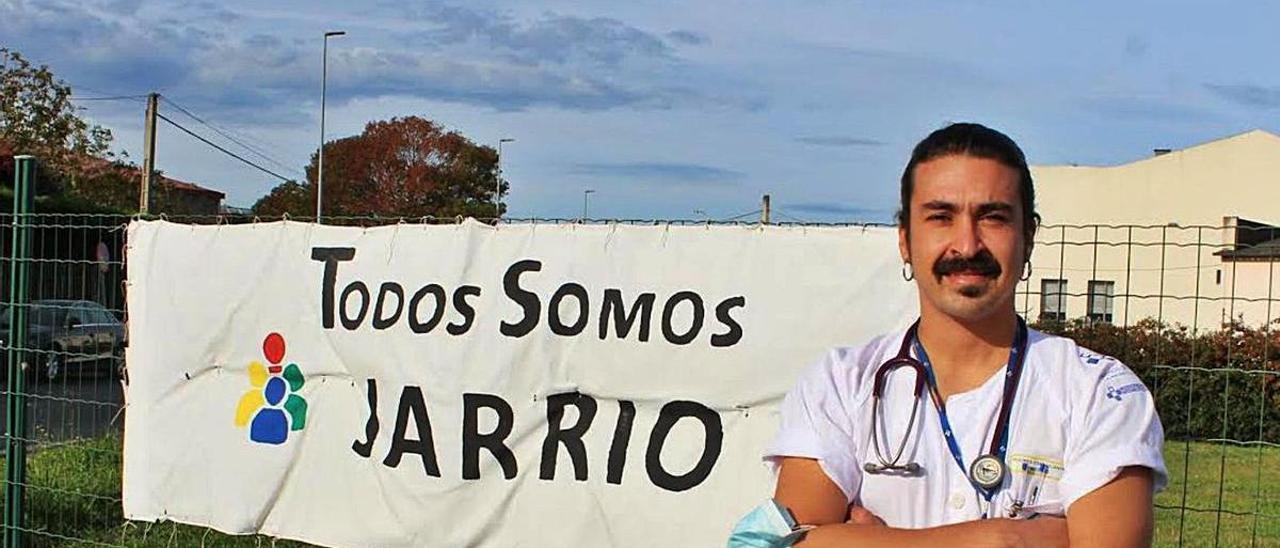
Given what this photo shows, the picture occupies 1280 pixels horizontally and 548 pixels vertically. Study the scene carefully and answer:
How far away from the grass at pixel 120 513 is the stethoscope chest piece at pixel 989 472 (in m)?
3.46

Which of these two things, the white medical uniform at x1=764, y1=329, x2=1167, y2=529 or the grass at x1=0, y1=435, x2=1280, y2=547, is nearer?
the white medical uniform at x1=764, y1=329, x2=1167, y2=529

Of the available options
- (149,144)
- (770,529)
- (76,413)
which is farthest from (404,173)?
(770,529)

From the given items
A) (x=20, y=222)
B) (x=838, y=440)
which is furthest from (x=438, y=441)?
(x=838, y=440)

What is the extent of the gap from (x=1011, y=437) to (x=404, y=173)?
4649 centimetres

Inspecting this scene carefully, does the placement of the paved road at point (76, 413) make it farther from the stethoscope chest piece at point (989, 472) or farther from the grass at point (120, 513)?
the stethoscope chest piece at point (989, 472)

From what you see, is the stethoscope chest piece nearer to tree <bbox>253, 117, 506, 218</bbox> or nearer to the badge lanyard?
the badge lanyard

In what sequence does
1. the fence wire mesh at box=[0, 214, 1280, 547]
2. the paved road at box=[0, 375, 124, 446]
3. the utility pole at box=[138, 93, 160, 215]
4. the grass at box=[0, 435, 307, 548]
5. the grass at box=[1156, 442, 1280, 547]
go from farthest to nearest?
the utility pole at box=[138, 93, 160, 215] → the paved road at box=[0, 375, 124, 446] → the grass at box=[1156, 442, 1280, 547] → the grass at box=[0, 435, 307, 548] → the fence wire mesh at box=[0, 214, 1280, 547]

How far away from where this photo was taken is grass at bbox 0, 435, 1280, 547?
21.7ft

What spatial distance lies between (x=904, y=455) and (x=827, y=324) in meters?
1.98

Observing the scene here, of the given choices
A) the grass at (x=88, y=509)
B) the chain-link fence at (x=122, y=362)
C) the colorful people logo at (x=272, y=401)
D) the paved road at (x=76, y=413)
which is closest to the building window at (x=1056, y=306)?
the chain-link fence at (x=122, y=362)

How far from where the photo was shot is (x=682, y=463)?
4.73m

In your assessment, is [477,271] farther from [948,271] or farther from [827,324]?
[948,271]

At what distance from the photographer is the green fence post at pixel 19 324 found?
20.0 ft

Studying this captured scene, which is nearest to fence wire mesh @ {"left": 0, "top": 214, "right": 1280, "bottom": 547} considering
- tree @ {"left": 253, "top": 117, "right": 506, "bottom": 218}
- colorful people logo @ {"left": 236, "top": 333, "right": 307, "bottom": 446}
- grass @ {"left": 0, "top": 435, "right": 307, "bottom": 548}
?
grass @ {"left": 0, "top": 435, "right": 307, "bottom": 548}
